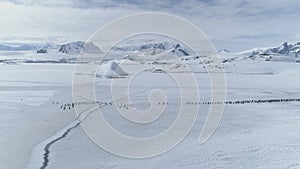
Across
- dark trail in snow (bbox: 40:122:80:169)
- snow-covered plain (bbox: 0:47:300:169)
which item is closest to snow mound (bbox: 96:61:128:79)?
snow-covered plain (bbox: 0:47:300:169)

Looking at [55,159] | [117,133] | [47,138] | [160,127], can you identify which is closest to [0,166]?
[55,159]

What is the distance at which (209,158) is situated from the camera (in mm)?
8844

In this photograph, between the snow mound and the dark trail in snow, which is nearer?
the dark trail in snow

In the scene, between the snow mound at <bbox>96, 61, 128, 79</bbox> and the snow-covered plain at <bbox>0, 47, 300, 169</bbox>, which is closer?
the snow-covered plain at <bbox>0, 47, 300, 169</bbox>

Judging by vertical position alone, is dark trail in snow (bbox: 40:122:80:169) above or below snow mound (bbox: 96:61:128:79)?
below

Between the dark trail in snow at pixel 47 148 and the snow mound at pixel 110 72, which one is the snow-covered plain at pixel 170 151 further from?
the snow mound at pixel 110 72

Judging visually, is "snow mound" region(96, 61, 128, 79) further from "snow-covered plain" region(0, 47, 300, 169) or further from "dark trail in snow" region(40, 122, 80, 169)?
"dark trail in snow" region(40, 122, 80, 169)

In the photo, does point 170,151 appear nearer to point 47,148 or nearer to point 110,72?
point 47,148

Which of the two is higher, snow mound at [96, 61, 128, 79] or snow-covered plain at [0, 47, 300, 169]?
snow mound at [96, 61, 128, 79]

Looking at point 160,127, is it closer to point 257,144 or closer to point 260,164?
point 257,144

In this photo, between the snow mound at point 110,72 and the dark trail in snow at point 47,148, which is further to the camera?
the snow mound at point 110,72

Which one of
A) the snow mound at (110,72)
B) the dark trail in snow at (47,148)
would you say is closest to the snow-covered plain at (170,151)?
the dark trail in snow at (47,148)

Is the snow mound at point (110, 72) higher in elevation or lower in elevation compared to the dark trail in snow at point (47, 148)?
A: higher

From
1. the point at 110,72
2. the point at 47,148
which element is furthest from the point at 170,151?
the point at 110,72
